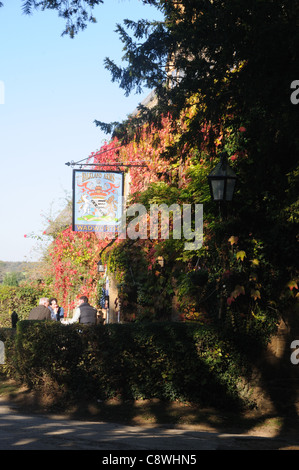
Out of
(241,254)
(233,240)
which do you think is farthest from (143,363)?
(233,240)

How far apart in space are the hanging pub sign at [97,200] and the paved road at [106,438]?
8233 mm

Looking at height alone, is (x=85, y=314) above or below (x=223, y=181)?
below

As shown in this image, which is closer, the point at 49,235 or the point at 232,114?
the point at 232,114

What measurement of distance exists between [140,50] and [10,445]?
9026mm

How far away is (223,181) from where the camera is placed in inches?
421

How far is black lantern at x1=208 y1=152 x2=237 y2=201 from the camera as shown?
10680mm

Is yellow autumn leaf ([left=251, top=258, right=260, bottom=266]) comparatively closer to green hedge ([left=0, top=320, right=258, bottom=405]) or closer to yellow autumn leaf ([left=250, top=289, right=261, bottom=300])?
yellow autumn leaf ([left=250, top=289, right=261, bottom=300])

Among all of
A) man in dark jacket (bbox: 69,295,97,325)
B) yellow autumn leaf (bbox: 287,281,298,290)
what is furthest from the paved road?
man in dark jacket (bbox: 69,295,97,325)

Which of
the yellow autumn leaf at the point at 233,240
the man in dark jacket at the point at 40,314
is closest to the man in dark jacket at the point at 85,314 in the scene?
the man in dark jacket at the point at 40,314

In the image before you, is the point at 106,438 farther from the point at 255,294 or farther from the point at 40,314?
the point at 40,314

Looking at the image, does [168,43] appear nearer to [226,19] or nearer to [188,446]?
[226,19]

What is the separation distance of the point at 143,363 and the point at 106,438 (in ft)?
11.0

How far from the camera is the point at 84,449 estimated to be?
22.3 feet
